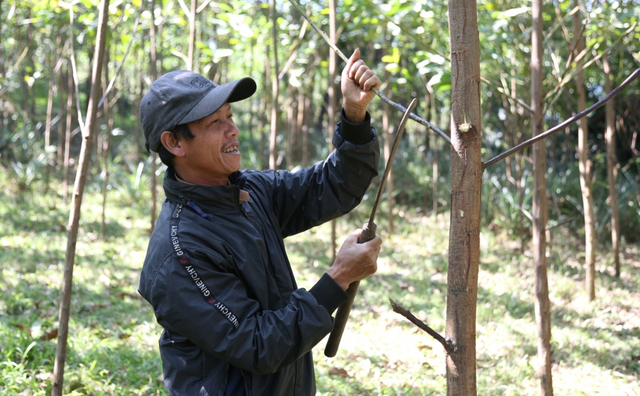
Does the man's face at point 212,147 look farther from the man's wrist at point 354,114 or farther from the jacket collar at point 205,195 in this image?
the man's wrist at point 354,114

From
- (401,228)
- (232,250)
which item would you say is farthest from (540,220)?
(401,228)

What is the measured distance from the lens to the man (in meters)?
1.51

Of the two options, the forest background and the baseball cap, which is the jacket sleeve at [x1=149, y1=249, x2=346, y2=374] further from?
the forest background

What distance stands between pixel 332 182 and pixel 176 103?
0.58m

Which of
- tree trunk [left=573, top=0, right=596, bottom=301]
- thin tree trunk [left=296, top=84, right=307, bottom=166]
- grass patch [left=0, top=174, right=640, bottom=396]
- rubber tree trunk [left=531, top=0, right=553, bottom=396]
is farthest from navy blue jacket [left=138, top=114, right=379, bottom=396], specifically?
thin tree trunk [left=296, top=84, right=307, bottom=166]

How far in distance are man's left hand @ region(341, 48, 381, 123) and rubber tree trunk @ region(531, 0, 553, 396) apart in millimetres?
1282

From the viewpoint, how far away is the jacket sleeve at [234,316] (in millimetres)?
1489

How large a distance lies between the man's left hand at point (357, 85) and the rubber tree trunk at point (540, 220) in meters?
1.28

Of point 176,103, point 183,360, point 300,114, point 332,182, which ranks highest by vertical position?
point 300,114

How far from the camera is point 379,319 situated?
15.1ft

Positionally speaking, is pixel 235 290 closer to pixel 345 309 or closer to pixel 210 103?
pixel 345 309

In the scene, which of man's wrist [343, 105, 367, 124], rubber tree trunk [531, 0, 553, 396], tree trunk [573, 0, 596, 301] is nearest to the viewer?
man's wrist [343, 105, 367, 124]

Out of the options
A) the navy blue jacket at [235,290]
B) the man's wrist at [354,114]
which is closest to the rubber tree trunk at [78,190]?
the navy blue jacket at [235,290]

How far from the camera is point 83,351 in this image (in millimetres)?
3652
